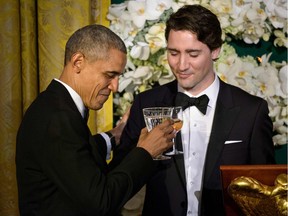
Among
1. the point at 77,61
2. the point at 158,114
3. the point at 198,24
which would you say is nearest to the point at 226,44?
the point at 198,24

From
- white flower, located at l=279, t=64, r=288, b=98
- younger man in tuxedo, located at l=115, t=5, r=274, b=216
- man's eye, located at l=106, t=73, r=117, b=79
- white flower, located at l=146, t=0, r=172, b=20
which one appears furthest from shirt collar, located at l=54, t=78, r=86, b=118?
white flower, located at l=279, t=64, r=288, b=98

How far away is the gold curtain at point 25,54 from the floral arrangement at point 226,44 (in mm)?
254

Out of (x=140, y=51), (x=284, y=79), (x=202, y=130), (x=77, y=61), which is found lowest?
(x=202, y=130)

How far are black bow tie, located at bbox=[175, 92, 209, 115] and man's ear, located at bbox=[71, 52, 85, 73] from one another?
25.5 inches

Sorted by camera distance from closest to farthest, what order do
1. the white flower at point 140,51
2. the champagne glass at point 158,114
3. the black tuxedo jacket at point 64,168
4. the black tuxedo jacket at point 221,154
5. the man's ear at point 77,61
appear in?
1. the black tuxedo jacket at point 64,168
2. the man's ear at point 77,61
3. the champagne glass at point 158,114
4. the black tuxedo jacket at point 221,154
5. the white flower at point 140,51

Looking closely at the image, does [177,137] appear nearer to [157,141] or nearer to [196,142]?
[196,142]

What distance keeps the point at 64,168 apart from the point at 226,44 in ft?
5.11

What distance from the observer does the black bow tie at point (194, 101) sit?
214cm

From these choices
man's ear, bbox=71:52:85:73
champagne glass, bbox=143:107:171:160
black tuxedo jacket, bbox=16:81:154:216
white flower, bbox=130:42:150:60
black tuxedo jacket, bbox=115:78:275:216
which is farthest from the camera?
white flower, bbox=130:42:150:60

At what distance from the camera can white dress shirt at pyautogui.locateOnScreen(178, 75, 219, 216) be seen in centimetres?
209

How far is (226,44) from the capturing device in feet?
8.97

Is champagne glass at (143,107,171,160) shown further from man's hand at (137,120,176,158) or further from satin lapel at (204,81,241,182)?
satin lapel at (204,81,241,182)

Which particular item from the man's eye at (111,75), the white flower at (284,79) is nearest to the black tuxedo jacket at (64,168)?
the man's eye at (111,75)

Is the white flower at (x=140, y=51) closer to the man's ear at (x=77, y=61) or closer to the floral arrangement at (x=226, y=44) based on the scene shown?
the floral arrangement at (x=226, y=44)
